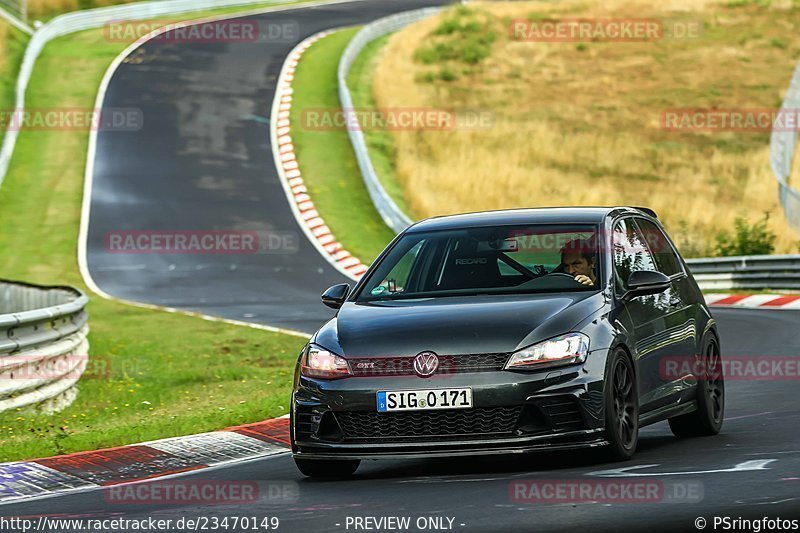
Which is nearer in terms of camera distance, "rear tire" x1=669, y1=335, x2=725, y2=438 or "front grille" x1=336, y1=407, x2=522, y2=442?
"front grille" x1=336, y1=407, x2=522, y2=442

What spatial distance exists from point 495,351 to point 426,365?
1.28 feet

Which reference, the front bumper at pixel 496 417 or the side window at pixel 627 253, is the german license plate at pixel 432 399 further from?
the side window at pixel 627 253

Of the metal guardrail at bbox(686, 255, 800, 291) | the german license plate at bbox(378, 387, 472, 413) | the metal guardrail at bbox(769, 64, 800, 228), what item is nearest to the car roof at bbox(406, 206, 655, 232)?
the german license plate at bbox(378, 387, 472, 413)

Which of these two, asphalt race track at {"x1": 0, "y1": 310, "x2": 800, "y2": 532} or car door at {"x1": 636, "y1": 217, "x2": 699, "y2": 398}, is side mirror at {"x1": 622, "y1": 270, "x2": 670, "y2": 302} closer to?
car door at {"x1": 636, "y1": 217, "x2": 699, "y2": 398}

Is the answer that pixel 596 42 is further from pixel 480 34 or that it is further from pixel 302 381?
pixel 302 381

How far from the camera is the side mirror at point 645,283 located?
9375 mm

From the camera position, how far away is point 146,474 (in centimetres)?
982

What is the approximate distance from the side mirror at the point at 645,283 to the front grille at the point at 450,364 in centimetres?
128

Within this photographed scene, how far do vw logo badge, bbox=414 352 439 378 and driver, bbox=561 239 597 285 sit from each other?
1.38 m

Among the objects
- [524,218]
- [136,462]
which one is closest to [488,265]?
[524,218]

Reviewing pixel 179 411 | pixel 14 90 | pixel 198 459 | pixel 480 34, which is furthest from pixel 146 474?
pixel 480 34

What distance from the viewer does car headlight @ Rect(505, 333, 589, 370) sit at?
851cm

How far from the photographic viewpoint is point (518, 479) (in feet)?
27.4

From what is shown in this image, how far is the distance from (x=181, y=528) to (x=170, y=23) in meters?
52.6
